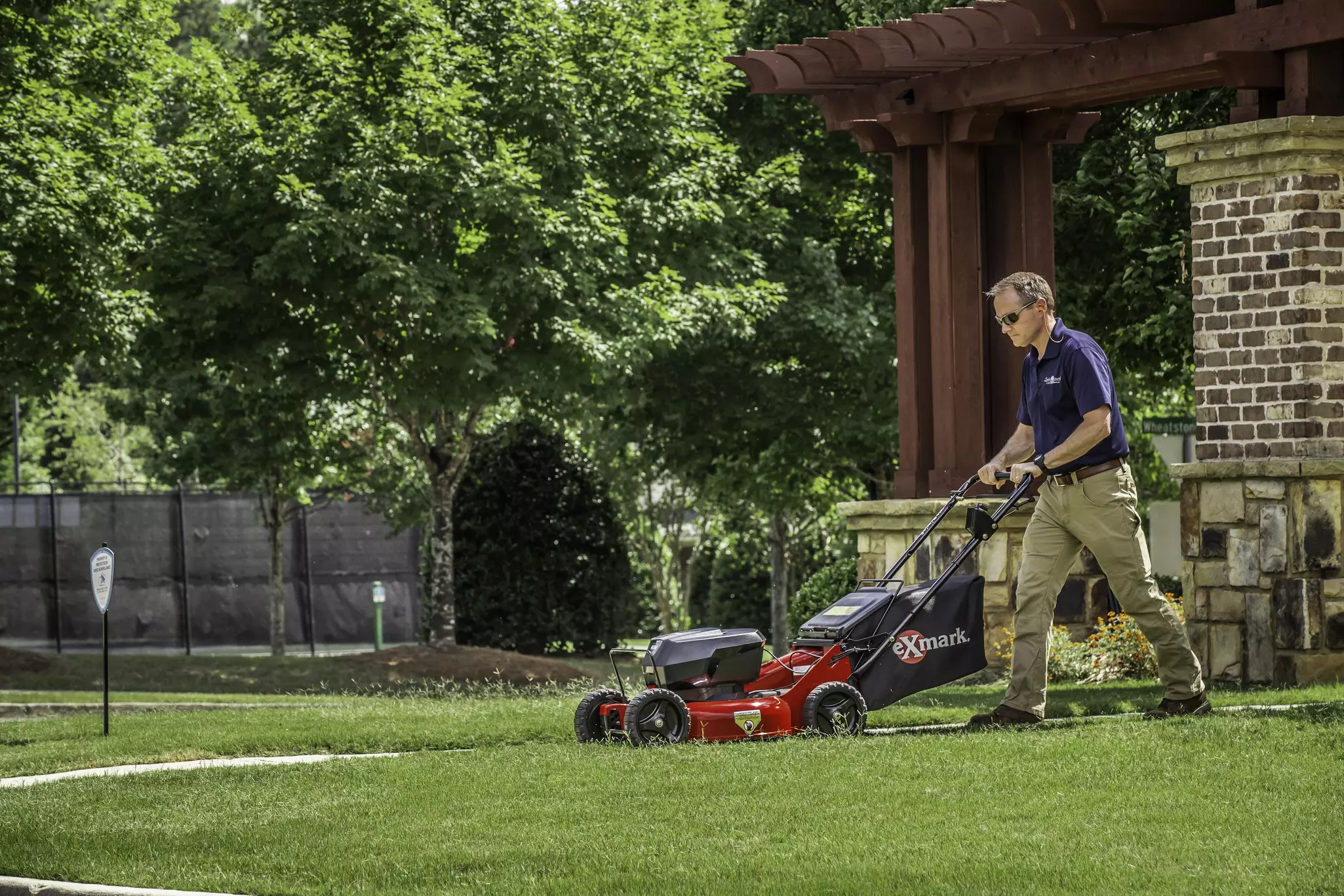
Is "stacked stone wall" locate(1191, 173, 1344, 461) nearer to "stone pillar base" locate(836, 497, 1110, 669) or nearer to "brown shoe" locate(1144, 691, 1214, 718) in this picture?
"stone pillar base" locate(836, 497, 1110, 669)

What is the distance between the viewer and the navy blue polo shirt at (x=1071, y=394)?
28.2ft

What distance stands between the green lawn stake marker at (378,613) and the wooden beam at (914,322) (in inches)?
619

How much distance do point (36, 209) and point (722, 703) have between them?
36.2 feet

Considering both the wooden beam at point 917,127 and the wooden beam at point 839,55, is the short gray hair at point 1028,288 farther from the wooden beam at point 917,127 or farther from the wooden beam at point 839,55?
the wooden beam at point 917,127

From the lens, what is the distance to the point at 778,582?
2683 centimetres

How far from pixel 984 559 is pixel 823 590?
5.86 metres

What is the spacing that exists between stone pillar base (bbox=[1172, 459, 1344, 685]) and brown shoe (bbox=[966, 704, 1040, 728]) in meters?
2.45

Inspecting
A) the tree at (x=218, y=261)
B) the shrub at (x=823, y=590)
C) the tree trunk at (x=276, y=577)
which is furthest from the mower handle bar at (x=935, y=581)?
the tree trunk at (x=276, y=577)

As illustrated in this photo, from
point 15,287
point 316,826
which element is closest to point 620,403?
point 15,287

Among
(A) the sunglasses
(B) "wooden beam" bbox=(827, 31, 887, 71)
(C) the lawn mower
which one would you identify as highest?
(B) "wooden beam" bbox=(827, 31, 887, 71)

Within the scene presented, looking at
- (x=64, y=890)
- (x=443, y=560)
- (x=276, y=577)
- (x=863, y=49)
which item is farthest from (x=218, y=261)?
(x=64, y=890)

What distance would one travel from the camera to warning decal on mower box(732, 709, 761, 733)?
8.72 meters

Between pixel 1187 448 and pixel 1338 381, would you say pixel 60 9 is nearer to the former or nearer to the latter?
pixel 1338 381

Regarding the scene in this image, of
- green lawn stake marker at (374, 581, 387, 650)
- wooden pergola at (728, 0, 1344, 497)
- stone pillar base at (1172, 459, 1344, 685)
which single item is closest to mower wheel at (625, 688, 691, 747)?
stone pillar base at (1172, 459, 1344, 685)
